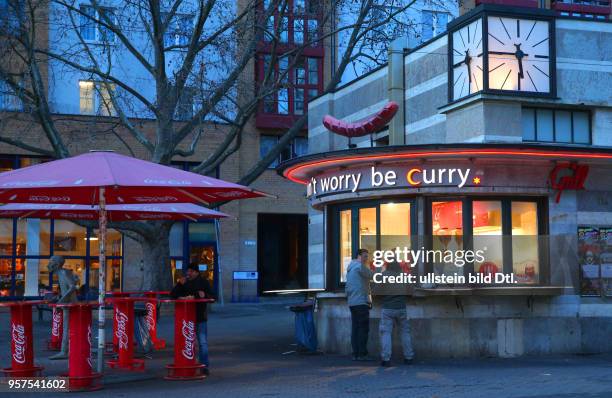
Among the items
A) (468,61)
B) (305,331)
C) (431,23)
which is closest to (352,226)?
(305,331)

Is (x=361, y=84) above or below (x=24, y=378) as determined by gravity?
above

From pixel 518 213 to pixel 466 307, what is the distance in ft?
6.37

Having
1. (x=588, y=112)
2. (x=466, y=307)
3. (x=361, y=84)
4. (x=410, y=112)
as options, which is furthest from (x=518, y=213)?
(x=361, y=84)

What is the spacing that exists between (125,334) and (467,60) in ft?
26.1

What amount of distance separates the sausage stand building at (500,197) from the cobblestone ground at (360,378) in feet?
2.18

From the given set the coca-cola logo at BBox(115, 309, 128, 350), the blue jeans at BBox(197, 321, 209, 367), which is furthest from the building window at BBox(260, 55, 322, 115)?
the blue jeans at BBox(197, 321, 209, 367)

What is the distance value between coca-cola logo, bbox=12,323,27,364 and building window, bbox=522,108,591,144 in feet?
31.1

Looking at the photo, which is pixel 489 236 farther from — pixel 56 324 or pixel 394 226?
pixel 56 324

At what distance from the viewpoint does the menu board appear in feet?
51.5

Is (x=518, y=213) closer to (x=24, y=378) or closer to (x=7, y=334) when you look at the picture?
(x=24, y=378)

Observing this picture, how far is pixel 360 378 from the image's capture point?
12.8 metres

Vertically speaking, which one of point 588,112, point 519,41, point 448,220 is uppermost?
point 519,41

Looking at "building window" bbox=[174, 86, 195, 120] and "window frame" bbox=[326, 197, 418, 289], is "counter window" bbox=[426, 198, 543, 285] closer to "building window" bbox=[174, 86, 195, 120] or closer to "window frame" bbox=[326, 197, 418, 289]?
"window frame" bbox=[326, 197, 418, 289]

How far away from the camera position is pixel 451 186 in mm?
15188
